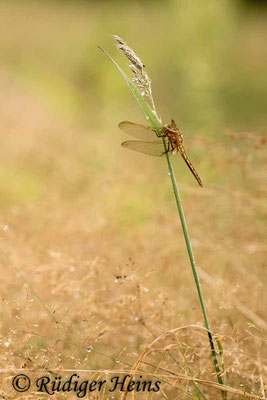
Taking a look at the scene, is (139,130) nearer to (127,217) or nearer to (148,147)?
(148,147)

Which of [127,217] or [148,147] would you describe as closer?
[148,147]

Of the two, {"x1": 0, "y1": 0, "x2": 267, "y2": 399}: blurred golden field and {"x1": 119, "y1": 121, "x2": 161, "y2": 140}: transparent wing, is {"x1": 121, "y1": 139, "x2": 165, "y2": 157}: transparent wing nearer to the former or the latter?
{"x1": 119, "y1": 121, "x2": 161, "y2": 140}: transparent wing

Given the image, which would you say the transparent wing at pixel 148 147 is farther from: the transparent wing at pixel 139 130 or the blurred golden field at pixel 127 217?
the blurred golden field at pixel 127 217

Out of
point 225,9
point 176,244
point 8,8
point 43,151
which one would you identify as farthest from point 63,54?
point 176,244

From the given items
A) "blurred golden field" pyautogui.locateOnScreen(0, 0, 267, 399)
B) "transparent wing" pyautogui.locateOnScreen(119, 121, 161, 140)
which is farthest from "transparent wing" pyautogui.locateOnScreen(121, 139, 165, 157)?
"blurred golden field" pyautogui.locateOnScreen(0, 0, 267, 399)

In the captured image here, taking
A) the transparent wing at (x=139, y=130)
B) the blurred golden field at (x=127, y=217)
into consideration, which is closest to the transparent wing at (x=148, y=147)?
the transparent wing at (x=139, y=130)

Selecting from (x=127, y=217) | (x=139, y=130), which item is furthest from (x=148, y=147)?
(x=127, y=217)

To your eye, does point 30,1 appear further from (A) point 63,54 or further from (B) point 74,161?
(B) point 74,161
